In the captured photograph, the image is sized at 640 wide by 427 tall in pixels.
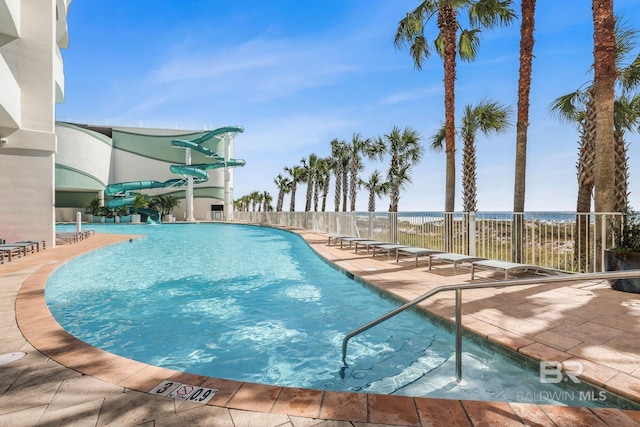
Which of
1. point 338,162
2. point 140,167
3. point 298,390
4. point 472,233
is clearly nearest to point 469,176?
point 472,233

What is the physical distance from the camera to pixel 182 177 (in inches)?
1764

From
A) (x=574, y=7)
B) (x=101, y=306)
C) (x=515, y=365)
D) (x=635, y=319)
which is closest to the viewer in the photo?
(x=515, y=365)

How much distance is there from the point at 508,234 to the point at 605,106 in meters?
3.05

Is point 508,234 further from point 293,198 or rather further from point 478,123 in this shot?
point 293,198

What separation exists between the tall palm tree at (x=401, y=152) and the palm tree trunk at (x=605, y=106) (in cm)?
1529

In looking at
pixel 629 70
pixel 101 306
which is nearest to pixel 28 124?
pixel 101 306

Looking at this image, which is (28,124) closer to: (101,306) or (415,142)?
(101,306)

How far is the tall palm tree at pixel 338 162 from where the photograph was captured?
107ft

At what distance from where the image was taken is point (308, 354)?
12.6 feet

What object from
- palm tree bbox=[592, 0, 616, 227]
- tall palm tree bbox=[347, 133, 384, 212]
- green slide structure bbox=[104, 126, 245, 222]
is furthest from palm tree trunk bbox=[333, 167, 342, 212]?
palm tree bbox=[592, 0, 616, 227]

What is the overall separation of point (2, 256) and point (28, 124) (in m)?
5.03

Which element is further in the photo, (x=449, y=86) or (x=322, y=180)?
(x=322, y=180)

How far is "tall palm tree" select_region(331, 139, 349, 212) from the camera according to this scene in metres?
32.5

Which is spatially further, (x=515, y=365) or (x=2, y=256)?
(x=2, y=256)
